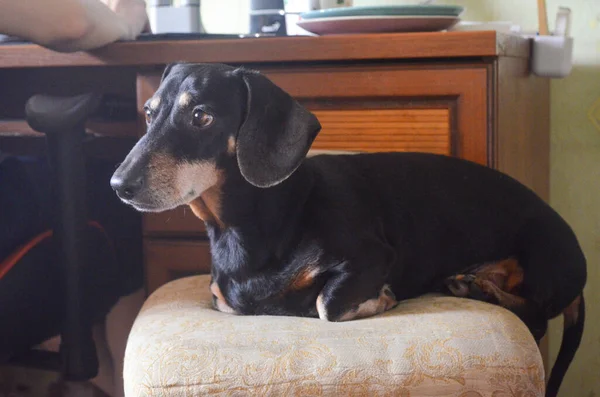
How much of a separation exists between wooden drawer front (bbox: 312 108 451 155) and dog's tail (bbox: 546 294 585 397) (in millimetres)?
367

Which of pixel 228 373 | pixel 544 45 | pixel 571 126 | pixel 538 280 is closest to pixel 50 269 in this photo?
pixel 228 373

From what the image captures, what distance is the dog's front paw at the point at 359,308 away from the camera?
1.19 metres

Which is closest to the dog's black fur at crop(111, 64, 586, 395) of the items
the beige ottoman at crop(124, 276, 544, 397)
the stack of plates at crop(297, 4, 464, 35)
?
the beige ottoman at crop(124, 276, 544, 397)

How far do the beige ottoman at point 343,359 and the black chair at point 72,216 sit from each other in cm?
22

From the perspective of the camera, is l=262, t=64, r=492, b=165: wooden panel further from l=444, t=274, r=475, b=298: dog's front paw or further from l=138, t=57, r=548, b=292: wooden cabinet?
l=444, t=274, r=475, b=298: dog's front paw

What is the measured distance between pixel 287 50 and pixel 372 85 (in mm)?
165

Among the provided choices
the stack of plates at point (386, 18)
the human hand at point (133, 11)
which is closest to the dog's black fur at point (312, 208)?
the stack of plates at point (386, 18)

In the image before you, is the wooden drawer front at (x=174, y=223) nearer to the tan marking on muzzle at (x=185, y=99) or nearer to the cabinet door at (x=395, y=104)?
the cabinet door at (x=395, y=104)

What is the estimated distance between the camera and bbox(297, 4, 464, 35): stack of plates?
1.42m

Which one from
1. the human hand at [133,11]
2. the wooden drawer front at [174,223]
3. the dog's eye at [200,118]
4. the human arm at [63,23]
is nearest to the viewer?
the dog's eye at [200,118]

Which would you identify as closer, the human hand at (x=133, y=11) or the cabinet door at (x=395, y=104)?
Answer: the cabinet door at (x=395, y=104)

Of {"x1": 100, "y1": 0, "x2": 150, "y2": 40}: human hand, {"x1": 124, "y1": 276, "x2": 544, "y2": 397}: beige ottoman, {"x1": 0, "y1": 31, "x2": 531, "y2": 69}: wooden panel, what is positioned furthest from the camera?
{"x1": 100, "y1": 0, "x2": 150, "y2": 40}: human hand

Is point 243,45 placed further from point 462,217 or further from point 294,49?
point 462,217

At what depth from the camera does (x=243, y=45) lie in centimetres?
145
